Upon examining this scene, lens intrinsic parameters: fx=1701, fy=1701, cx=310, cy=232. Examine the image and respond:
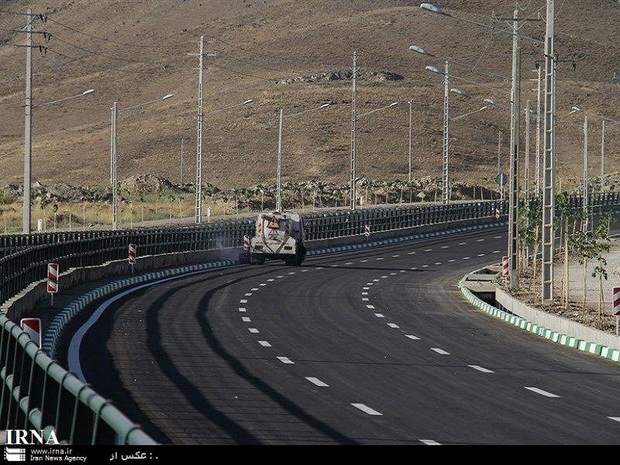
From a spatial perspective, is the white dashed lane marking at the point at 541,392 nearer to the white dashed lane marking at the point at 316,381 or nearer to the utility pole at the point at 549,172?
the white dashed lane marking at the point at 316,381

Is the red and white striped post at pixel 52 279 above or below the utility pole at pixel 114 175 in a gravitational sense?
below

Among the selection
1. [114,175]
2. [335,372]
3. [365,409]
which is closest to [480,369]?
[335,372]

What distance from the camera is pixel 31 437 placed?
1434 centimetres

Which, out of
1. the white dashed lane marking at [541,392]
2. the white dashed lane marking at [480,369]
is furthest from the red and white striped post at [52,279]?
the white dashed lane marking at [541,392]

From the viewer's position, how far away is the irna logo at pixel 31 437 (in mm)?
13327

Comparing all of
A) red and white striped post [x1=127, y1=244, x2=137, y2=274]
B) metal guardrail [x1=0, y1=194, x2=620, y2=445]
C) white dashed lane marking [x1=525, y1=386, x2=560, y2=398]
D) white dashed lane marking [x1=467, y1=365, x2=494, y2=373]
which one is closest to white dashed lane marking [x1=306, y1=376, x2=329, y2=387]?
white dashed lane marking [x1=525, y1=386, x2=560, y2=398]

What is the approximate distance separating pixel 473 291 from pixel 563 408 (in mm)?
30242

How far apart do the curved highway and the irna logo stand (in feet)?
9.60

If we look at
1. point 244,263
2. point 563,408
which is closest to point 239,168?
point 244,263

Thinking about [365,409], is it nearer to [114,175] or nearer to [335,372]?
[335,372]

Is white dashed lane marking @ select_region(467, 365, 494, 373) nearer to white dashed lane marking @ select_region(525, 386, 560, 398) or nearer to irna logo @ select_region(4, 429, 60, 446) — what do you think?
white dashed lane marking @ select_region(525, 386, 560, 398)

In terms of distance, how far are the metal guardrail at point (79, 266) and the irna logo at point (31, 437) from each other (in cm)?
8

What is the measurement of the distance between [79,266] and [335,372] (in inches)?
947

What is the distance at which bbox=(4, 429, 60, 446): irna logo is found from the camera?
13327 millimetres
